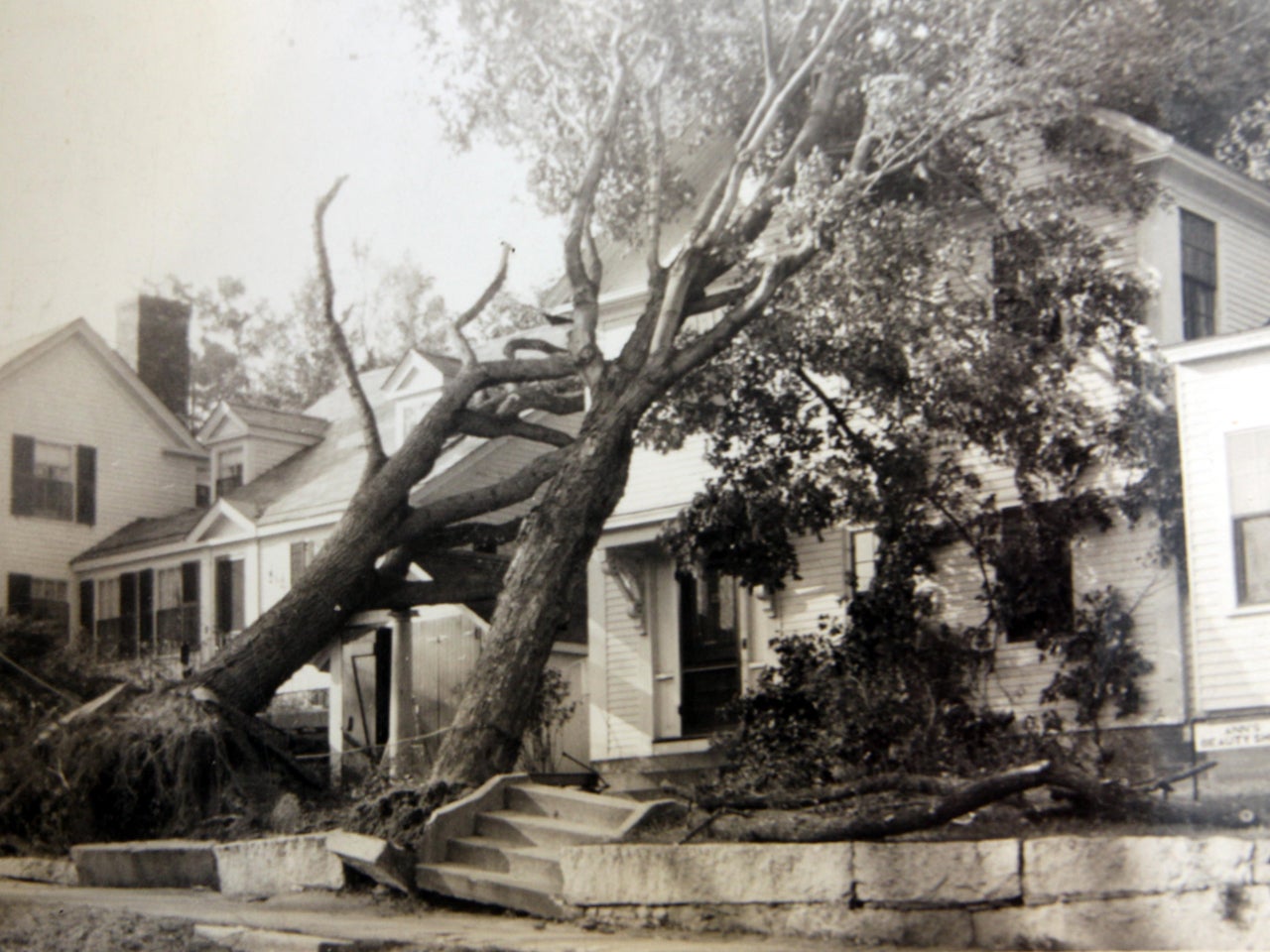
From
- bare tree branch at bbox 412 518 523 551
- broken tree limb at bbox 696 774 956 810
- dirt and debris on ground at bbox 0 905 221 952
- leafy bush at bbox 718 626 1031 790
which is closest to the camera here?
dirt and debris on ground at bbox 0 905 221 952

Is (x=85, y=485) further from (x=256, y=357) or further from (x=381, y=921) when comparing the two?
(x=381, y=921)

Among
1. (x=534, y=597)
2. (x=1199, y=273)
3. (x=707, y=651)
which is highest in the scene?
(x=1199, y=273)

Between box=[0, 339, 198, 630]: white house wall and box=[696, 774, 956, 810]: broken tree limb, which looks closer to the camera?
box=[696, 774, 956, 810]: broken tree limb

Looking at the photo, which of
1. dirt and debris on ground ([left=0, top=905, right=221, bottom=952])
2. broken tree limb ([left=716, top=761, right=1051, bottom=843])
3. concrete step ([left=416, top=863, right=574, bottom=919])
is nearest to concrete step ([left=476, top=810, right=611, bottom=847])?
concrete step ([left=416, top=863, right=574, bottom=919])

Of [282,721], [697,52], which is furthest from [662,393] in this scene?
[282,721]

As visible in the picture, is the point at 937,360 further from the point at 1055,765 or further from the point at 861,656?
the point at 1055,765

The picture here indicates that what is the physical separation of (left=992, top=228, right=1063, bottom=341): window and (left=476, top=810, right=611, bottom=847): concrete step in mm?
6362

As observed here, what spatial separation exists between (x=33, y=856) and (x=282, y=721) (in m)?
4.36

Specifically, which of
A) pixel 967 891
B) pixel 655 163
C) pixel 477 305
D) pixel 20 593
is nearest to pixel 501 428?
pixel 477 305

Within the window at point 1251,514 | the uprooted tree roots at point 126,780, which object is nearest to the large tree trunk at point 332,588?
the uprooted tree roots at point 126,780

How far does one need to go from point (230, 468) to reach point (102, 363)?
2.27 meters

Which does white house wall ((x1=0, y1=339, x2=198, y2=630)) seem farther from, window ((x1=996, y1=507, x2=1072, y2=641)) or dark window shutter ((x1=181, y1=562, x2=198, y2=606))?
window ((x1=996, y1=507, x2=1072, y2=641))

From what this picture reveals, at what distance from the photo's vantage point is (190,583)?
15.8 m

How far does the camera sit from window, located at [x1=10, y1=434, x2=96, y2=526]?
13695 mm
